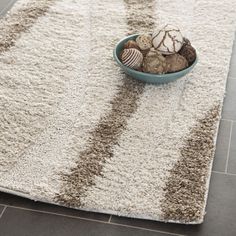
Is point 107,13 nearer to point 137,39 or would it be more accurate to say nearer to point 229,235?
point 137,39

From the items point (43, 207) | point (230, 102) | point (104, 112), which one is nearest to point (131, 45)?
point (104, 112)

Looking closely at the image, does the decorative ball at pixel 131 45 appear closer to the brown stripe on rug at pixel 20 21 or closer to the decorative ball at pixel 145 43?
the decorative ball at pixel 145 43

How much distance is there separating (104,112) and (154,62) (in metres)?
0.26

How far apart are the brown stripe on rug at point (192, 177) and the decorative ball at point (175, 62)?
8.8 inches

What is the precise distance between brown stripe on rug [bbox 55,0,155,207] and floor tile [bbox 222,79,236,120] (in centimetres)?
31

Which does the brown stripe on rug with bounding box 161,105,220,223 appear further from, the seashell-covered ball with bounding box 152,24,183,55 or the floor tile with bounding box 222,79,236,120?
the seashell-covered ball with bounding box 152,24,183,55

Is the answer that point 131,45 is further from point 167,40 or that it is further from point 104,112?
point 104,112

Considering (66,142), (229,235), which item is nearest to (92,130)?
(66,142)

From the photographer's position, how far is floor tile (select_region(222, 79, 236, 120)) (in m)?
1.69

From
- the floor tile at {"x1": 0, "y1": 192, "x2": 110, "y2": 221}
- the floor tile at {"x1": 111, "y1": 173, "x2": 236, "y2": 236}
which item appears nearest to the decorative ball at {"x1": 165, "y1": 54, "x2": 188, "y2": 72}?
the floor tile at {"x1": 111, "y1": 173, "x2": 236, "y2": 236}

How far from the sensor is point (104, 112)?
167 centimetres

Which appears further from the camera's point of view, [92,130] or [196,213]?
[92,130]

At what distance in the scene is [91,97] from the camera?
5.74 ft

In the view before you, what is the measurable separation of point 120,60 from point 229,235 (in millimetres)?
787
